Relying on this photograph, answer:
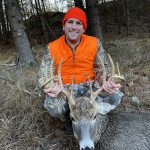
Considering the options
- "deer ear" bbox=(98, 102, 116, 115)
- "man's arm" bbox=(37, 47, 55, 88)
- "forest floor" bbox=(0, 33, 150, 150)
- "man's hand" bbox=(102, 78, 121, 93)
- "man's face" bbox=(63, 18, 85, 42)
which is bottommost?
"forest floor" bbox=(0, 33, 150, 150)

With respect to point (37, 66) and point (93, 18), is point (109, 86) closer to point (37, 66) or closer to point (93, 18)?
point (37, 66)

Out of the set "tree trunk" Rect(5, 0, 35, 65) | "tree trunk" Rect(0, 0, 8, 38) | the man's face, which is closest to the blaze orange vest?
the man's face

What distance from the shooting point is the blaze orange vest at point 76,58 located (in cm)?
554

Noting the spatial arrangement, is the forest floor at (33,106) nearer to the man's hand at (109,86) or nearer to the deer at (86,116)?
the deer at (86,116)

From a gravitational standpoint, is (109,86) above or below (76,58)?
below

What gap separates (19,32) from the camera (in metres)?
8.36

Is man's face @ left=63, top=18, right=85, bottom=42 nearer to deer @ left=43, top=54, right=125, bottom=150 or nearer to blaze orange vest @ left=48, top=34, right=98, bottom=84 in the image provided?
blaze orange vest @ left=48, top=34, right=98, bottom=84

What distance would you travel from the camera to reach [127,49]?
9945 millimetres

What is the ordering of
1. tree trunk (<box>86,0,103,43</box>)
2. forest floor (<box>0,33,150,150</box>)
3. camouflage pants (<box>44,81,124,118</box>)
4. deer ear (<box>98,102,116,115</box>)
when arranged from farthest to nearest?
tree trunk (<box>86,0,103,43</box>) → forest floor (<box>0,33,150,150</box>) → camouflage pants (<box>44,81,124,118</box>) → deer ear (<box>98,102,116,115</box>)

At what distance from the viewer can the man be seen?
538cm

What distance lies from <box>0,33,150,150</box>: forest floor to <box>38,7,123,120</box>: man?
0.40 m

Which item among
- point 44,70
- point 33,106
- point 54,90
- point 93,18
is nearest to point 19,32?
point 93,18

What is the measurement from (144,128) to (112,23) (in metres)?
8.91

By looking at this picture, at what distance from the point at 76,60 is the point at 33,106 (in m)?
1.01
